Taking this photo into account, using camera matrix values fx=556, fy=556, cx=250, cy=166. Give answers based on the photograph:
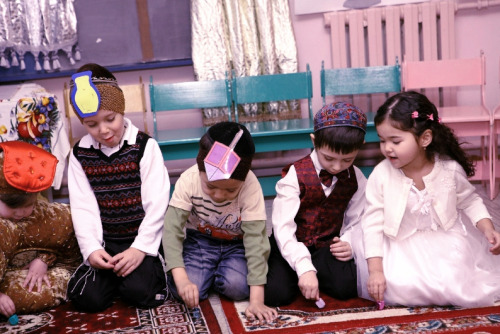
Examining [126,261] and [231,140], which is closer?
[231,140]

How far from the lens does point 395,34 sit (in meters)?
3.65

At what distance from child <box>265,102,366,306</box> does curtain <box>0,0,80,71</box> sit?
2312mm

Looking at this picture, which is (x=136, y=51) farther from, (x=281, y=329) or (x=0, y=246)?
(x=281, y=329)

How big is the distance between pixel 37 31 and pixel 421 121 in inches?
109

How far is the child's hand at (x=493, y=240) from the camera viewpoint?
162 cm

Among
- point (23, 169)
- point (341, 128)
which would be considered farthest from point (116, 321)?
point (341, 128)

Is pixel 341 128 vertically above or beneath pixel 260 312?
above

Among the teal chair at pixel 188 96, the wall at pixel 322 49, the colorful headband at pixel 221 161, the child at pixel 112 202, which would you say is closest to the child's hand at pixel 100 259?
the child at pixel 112 202

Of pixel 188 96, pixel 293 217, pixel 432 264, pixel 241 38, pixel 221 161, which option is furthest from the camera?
pixel 241 38

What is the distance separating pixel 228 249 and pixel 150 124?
7.01 ft

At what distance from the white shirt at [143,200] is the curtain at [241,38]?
5.59ft

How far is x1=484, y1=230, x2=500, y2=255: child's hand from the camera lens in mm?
1624

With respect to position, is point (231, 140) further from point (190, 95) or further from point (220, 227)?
point (190, 95)

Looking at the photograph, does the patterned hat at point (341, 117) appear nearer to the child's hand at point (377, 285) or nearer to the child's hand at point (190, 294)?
the child's hand at point (377, 285)
